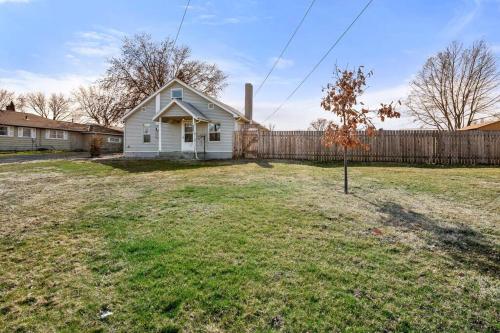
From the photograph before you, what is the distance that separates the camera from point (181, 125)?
20625 mm

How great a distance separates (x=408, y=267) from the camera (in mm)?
3635

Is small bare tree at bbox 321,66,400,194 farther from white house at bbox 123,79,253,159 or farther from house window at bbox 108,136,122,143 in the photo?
house window at bbox 108,136,122,143

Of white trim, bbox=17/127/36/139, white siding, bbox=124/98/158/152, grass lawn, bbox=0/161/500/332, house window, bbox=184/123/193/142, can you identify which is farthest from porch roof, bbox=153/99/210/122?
white trim, bbox=17/127/36/139

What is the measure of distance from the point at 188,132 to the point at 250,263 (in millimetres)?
17664

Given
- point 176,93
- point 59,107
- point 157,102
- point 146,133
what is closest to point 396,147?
point 176,93

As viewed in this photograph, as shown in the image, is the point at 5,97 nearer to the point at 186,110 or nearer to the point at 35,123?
the point at 35,123

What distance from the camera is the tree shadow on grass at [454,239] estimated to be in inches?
149

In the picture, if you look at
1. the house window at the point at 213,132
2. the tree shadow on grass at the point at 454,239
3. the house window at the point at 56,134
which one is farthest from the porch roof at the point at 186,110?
the house window at the point at 56,134

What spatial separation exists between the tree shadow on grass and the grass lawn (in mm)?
27

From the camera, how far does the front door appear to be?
2017 centimetres

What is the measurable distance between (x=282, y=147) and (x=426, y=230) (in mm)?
12562

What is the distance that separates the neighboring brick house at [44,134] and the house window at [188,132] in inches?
632

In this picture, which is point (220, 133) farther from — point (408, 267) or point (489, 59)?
point (489, 59)

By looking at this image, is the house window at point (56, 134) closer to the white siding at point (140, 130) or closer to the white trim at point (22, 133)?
the white trim at point (22, 133)
